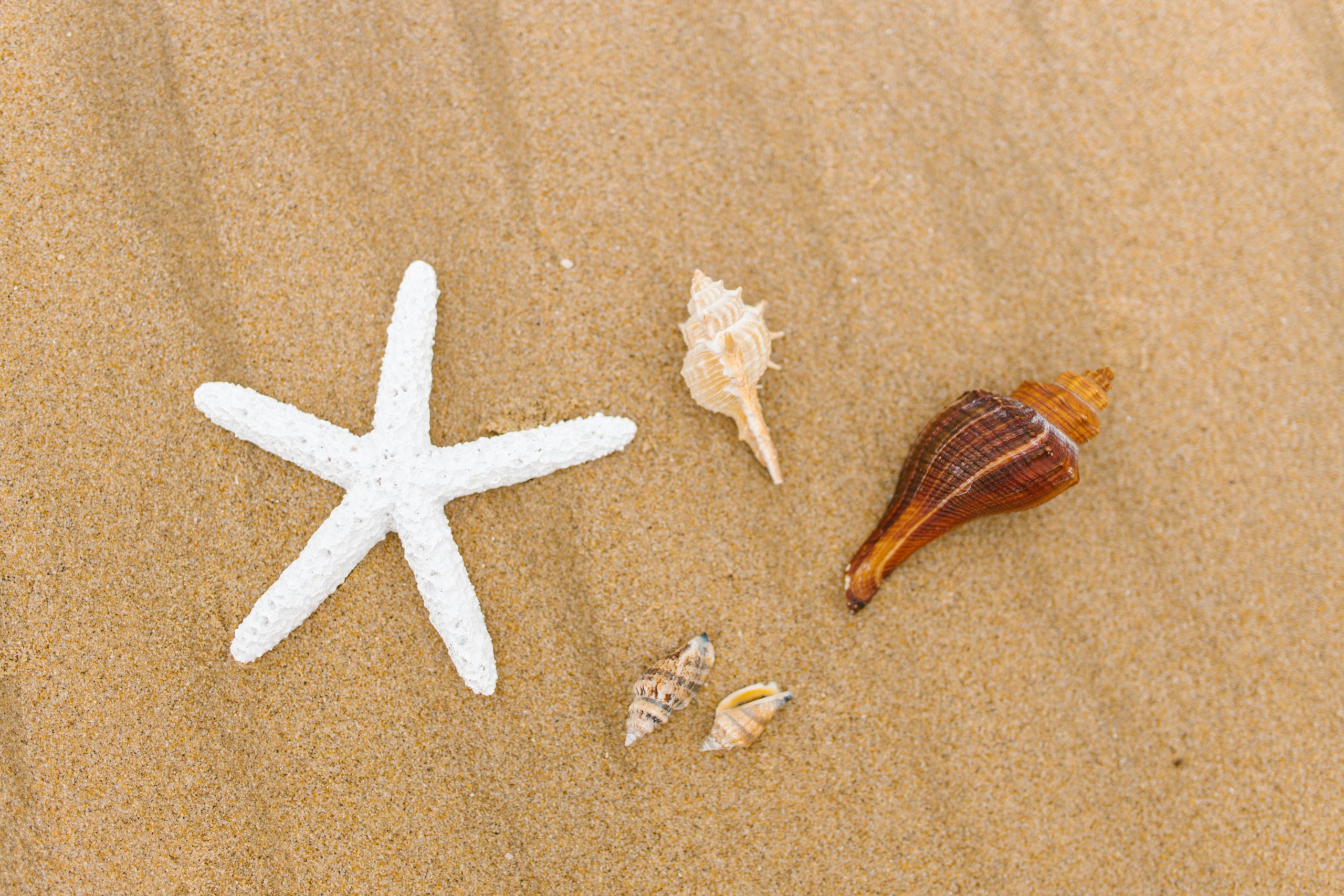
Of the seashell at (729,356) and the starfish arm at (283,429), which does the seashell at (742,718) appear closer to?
the seashell at (729,356)

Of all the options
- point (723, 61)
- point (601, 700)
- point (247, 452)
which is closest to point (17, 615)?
point (247, 452)

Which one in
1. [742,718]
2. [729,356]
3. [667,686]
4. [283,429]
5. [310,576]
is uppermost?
[283,429]

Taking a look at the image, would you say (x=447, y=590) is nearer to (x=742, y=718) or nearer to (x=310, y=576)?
(x=310, y=576)

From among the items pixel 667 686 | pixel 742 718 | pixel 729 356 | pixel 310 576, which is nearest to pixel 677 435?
pixel 729 356

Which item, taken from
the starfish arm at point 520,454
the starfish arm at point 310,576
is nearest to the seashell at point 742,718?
the starfish arm at point 520,454

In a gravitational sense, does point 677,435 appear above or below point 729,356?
below

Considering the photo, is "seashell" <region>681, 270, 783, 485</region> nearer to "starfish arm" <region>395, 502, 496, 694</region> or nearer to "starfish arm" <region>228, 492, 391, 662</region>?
"starfish arm" <region>395, 502, 496, 694</region>

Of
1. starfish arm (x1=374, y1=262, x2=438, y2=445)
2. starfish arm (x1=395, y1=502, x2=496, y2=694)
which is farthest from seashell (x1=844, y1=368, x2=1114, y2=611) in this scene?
starfish arm (x1=374, y1=262, x2=438, y2=445)

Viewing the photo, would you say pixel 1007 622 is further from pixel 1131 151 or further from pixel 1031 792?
pixel 1131 151
